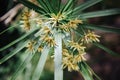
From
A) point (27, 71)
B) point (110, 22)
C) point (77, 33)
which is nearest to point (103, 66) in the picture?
point (110, 22)

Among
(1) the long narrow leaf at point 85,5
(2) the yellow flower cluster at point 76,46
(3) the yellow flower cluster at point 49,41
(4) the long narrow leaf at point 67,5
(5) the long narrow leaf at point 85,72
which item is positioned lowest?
(5) the long narrow leaf at point 85,72

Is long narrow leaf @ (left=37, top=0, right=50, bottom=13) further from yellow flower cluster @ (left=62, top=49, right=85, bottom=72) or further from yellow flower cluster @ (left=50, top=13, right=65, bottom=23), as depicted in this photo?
yellow flower cluster @ (left=62, top=49, right=85, bottom=72)

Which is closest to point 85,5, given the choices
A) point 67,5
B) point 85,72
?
point 67,5

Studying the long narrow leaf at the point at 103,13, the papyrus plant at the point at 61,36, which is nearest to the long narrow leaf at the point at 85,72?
the papyrus plant at the point at 61,36

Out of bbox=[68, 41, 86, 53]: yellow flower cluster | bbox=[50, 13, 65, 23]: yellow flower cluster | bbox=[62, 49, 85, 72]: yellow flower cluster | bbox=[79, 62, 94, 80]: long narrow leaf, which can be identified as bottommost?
bbox=[79, 62, 94, 80]: long narrow leaf

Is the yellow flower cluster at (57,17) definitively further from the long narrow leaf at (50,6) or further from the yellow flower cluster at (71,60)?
the yellow flower cluster at (71,60)

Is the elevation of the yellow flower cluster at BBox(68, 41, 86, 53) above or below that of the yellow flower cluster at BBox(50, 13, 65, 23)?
below

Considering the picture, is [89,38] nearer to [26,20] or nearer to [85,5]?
[85,5]

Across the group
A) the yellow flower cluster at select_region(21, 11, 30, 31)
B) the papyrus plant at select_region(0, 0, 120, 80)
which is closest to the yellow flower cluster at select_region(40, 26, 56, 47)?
the papyrus plant at select_region(0, 0, 120, 80)
